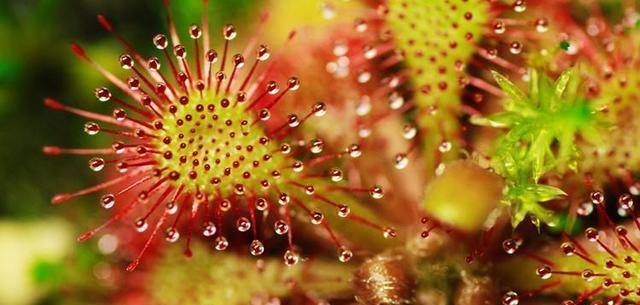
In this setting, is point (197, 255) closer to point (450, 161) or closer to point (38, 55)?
point (450, 161)

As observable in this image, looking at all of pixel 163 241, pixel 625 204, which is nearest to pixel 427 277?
pixel 625 204

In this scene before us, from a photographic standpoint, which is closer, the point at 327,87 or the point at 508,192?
the point at 508,192

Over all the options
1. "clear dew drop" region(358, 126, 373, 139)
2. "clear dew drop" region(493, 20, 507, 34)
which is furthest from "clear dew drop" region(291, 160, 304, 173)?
"clear dew drop" region(493, 20, 507, 34)

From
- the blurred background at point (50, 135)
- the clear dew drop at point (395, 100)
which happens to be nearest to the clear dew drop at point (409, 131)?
the clear dew drop at point (395, 100)

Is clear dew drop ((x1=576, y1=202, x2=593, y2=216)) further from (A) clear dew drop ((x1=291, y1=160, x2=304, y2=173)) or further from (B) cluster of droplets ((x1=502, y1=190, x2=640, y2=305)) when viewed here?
(A) clear dew drop ((x1=291, y1=160, x2=304, y2=173))

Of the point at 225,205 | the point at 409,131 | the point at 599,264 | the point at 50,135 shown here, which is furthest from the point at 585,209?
the point at 50,135

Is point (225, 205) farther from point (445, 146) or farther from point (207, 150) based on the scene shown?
point (445, 146)
